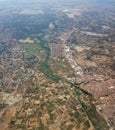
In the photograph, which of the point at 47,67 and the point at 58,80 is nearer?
the point at 58,80

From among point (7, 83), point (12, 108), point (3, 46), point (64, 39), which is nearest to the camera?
point (12, 108)

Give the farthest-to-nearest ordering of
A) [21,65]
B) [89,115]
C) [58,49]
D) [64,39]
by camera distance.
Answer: [64,39]
[58,49]
[21,65]
[89,115]

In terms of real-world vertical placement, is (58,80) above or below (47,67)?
above

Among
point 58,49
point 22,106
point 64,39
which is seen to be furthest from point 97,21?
point 22,106

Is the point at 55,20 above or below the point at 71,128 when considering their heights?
Result: below

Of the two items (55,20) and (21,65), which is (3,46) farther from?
(55,20)

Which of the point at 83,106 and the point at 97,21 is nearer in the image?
the point at 83,106

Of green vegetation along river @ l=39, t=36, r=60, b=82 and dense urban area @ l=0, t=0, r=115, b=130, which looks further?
green vegetation along river @ l=39, t=36, r=60, b=82

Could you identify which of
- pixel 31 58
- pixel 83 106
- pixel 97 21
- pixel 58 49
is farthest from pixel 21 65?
pixel 97 21

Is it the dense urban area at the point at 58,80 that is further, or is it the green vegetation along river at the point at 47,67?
the green vegetation along river at the point at 47,67

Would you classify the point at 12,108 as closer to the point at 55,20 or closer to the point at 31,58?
the point at 31,58
